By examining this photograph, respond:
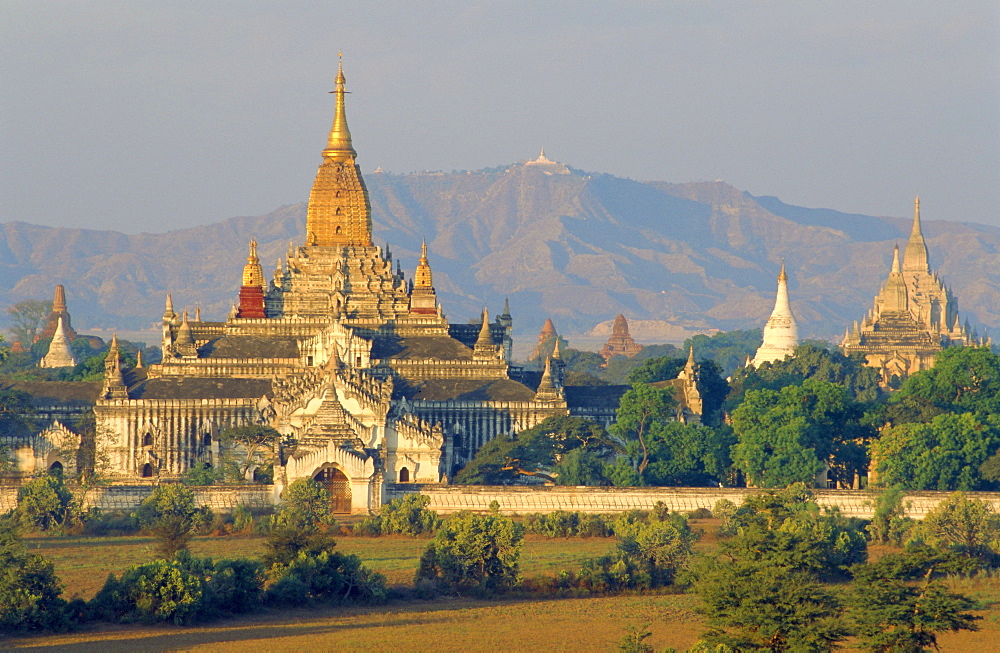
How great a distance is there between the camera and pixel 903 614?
5897cm

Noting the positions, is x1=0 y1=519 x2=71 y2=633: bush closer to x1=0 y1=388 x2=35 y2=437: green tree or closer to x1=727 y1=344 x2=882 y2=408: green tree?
x1=0 y1=388 x2=35 y2=437: green tree

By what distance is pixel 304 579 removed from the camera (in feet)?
227

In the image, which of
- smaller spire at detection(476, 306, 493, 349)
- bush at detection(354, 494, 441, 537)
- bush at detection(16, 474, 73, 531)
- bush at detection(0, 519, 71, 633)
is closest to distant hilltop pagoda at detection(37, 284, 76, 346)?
smaller spire at detection(476, 306, 493, 349)

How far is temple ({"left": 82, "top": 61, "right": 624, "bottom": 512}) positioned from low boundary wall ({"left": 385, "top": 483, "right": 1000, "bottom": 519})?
2797 mm

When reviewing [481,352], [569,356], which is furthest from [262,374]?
[569,356]

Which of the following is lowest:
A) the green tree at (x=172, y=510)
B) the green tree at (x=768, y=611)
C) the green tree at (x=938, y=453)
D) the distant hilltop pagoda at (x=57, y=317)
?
the green tree at (x=768, y=611)

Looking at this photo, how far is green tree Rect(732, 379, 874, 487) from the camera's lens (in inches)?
3533

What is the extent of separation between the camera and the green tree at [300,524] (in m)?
70.1

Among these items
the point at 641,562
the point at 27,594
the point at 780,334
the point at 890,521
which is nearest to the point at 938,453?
the point at 890,521

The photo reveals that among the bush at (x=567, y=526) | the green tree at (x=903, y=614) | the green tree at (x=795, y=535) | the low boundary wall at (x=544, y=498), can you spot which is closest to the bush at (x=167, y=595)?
the green tree at (x=795, y=535)

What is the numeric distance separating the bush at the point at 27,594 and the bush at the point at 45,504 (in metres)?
17.6

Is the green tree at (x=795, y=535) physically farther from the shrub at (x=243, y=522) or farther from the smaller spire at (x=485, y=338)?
the smaller spire at (x=485, y=338)

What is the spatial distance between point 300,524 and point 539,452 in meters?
15.0

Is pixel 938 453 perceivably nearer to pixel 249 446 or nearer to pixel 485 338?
pixel 485 338
